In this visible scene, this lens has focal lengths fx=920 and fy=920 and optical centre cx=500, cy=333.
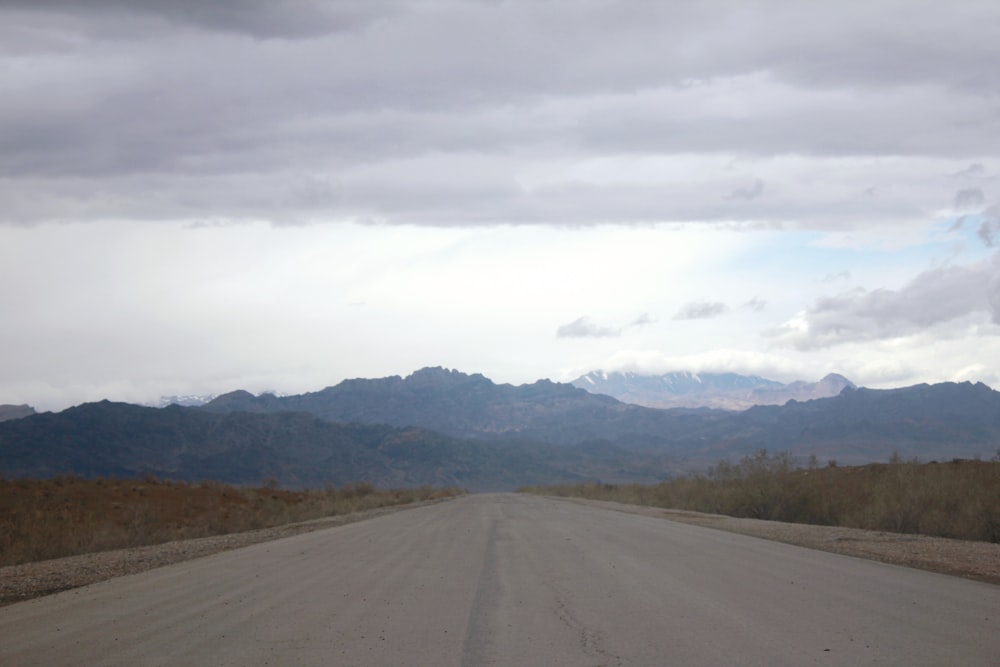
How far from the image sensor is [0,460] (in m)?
113

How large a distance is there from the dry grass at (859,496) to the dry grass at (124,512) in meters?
15.8

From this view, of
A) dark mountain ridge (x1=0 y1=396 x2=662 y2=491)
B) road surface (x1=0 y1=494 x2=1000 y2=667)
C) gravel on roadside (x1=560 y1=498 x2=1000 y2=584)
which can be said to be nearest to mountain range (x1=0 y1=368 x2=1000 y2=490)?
dark mountain ridge (x1=0 y1=396 x2=662 y2=491)

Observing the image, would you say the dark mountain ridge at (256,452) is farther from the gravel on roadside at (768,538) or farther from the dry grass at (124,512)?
the gravel on roadside at (768,538)

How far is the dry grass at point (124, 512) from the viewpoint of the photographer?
22391mm

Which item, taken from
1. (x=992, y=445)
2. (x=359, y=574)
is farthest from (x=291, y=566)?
(x=992, y=445)

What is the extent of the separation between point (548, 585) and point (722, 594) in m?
2.29

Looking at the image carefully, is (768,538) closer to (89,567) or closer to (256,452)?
(89,567)

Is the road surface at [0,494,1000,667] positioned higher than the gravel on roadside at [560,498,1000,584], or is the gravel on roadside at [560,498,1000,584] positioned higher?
the road surface at [0,494,1000,667]

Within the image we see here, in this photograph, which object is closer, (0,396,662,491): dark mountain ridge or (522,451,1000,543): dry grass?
(522,451,1000,543): dry grass

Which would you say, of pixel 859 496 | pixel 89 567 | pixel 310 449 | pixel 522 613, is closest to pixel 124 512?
pixel 89 567

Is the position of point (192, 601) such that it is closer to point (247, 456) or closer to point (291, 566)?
point (291, 566)

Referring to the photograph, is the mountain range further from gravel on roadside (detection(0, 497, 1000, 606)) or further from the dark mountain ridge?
gravel on roadside (detection(0, 497, 1000, 606))

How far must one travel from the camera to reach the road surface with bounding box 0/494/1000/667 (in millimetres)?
8227

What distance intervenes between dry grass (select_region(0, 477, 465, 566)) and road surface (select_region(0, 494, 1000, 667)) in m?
7.65
